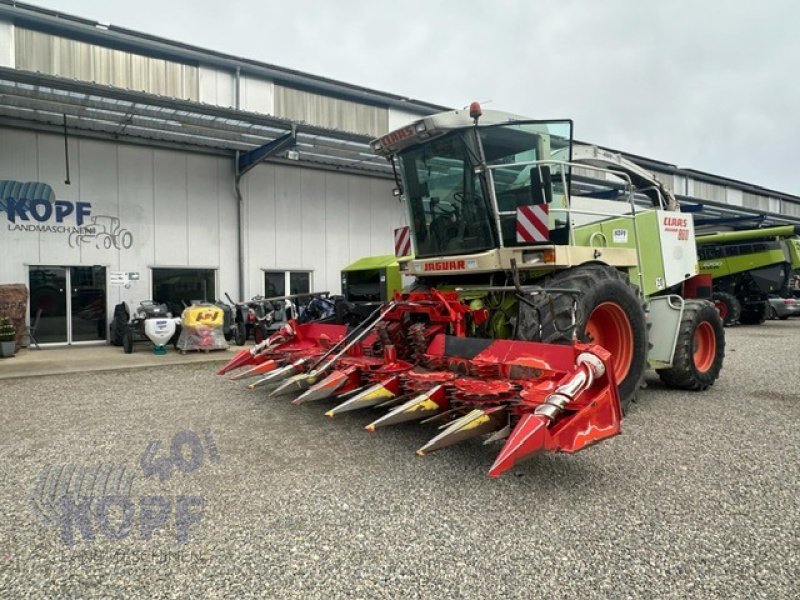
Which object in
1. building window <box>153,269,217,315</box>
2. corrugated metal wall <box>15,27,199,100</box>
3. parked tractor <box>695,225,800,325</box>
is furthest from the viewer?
parked tractor <box>695,225,800,325</box>

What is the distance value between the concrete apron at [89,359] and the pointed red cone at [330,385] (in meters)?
5.53

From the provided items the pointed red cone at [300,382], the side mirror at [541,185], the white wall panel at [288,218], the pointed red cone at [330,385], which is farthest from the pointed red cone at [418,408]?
the white wall panel at [288,218]

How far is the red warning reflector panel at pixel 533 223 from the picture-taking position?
16.1ft

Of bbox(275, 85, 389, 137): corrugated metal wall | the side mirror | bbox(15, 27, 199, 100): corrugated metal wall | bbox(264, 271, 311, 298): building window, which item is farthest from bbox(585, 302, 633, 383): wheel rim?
bbox(15, 27, 199, 100): corrugated metal wall

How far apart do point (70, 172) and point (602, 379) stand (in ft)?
37.8

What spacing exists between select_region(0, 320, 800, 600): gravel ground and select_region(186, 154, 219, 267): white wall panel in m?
7.94

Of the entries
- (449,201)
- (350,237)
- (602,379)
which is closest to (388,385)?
(602,379)

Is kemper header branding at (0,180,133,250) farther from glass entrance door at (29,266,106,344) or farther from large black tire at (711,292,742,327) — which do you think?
large black tire at (711,292,742,327)

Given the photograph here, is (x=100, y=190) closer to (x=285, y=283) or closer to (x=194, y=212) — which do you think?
(x=194, y=212)

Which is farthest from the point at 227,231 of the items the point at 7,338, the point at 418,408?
the point at 418,408

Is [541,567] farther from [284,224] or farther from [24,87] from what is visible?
[284,224]

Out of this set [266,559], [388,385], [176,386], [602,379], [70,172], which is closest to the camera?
[266,559]

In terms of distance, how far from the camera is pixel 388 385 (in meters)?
4.34

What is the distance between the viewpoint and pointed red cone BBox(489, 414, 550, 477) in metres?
2.97
